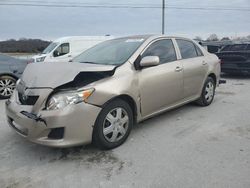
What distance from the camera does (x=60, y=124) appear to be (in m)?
3.11

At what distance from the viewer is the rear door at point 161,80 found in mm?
4043

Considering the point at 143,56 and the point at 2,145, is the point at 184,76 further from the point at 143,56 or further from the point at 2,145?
the point at 2,145

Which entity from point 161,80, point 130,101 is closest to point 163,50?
point 161,80

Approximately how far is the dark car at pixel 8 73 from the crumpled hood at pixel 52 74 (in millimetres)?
3984

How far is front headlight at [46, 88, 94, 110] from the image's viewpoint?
10.4 ft

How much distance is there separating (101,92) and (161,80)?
130cm

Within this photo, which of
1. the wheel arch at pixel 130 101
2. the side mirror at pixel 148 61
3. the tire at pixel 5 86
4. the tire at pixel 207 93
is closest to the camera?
the wheel arch at pixel 130 101

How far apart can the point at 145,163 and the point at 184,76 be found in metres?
2.15

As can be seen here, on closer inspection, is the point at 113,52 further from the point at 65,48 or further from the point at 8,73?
the point at 65,48

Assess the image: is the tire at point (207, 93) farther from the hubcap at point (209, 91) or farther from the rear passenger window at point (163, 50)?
the rear passenger window at point (163, 50)

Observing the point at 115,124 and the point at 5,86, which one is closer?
the point at 115,124

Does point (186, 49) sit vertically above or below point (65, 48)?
above

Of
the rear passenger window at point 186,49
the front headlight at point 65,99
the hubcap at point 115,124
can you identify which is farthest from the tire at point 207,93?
the front headlight at point 65,99

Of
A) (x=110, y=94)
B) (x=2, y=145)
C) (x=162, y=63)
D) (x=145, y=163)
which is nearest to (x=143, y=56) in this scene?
(x=162, y=63)
